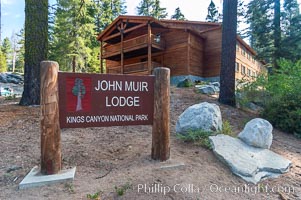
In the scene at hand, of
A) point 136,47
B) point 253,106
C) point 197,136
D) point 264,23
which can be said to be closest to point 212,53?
point 264,23

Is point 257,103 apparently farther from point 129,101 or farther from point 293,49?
point 293,49

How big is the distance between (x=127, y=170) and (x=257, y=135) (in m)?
2.65

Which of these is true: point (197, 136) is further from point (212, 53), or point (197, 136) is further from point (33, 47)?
point (212, 53)

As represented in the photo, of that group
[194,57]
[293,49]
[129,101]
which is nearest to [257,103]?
[129,101]

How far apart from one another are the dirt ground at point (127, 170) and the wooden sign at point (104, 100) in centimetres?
69

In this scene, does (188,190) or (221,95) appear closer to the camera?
(188,190)

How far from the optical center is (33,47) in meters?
6.27

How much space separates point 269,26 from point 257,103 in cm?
1283

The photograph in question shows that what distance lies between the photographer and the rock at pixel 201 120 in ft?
14.5

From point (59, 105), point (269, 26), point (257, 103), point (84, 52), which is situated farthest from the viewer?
point (84, 52)

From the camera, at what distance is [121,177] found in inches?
116

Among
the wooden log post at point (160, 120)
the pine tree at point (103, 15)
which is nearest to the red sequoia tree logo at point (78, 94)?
the wooden log post at point (160, 120)

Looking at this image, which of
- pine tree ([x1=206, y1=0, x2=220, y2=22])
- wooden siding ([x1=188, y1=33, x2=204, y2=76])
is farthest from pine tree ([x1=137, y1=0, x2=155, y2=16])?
wooden siding ([x1=188, y1=33, x2=204, y2=76])

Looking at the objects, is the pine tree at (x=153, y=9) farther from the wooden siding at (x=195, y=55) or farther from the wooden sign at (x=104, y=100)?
the wooden sign at (x=104, y=100)
